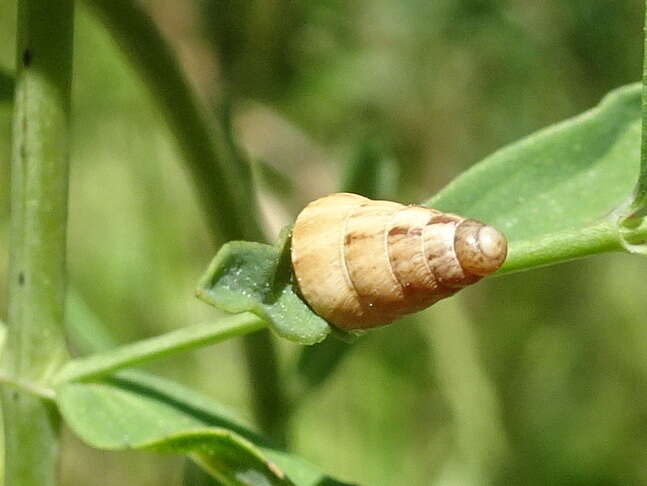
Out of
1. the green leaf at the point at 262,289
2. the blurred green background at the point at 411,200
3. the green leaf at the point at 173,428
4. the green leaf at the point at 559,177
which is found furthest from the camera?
the blurred green background at the point at 411,200

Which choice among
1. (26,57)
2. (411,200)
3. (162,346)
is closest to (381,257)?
(162,346)

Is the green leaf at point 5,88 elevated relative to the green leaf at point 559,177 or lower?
elevated

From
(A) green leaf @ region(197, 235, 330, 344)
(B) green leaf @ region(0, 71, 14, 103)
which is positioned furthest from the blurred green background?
(A) green leaf @ region(197, 235, 330, 344)

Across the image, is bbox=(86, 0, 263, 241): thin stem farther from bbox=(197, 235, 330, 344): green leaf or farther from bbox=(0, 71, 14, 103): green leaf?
bbox=(197, 235, 330, 344): green leaf

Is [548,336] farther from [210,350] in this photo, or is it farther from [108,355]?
[108,355]

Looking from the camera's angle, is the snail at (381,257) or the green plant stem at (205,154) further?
the green plant stem at (205,154)

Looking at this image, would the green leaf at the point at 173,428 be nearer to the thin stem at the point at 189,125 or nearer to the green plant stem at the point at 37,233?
the green plant stem at the point at 37,233

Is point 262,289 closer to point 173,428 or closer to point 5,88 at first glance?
point 173,428

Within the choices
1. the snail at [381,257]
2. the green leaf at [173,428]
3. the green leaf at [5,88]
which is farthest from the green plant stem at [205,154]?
the snail at [381,257]
